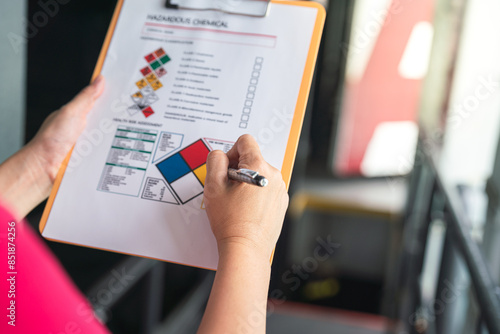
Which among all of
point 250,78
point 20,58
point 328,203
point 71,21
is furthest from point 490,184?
point 328,203

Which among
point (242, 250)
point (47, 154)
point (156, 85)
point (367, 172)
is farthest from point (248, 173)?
point (367, 172)

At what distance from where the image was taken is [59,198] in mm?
851

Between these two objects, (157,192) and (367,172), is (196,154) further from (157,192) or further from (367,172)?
(367,172)

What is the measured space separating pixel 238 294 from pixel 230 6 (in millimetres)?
583

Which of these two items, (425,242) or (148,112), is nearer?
(148,112)

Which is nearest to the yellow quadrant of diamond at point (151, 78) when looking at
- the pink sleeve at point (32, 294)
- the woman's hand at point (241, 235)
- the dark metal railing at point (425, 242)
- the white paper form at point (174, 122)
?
the white paper form at point (174, 122)

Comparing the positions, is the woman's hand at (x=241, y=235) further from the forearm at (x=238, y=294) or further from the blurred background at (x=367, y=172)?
the blurred background at (x=367, y=172)

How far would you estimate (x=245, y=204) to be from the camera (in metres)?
0.64

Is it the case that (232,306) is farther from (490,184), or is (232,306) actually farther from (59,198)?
(490,184)

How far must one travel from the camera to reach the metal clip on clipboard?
2.83 ft

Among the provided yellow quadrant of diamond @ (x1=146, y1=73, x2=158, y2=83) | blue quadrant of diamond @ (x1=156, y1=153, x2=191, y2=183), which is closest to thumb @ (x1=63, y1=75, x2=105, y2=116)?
yellow quadrant of diamond @ (x1=146, y1=73, x2=158, y2=83)

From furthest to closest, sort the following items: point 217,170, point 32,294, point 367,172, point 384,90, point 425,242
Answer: point 367,172
point 384,90
point 425,242
point 217,170
point 32,294

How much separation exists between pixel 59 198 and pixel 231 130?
1.19 ft

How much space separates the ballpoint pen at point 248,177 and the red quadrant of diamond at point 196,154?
15 cm
